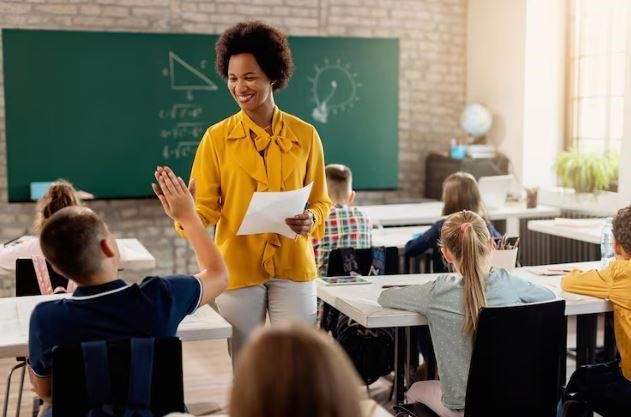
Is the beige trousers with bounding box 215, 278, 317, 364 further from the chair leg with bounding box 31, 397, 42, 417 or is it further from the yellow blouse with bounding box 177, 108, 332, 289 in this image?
the chair leg with bounding box 31, 397, 42, 417

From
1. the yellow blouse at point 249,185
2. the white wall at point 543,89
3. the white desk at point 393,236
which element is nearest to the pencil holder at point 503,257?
the yellow blouse at point 249,185

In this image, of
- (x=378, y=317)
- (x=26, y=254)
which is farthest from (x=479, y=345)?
(x=26, y=254)

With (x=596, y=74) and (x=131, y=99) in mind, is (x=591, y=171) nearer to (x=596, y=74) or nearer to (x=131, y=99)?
(x=596, y=74)

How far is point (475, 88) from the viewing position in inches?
291

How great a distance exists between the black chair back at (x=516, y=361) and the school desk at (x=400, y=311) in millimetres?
324

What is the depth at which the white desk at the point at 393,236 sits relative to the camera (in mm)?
4844

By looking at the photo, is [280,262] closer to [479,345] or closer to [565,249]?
Result: [479,345]

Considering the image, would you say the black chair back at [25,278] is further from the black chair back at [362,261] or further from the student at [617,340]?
the student at [617,340]

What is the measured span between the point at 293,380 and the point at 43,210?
2754mm

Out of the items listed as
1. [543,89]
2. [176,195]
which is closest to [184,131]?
[543,89]

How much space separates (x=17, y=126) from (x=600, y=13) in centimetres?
432

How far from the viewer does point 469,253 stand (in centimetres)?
279

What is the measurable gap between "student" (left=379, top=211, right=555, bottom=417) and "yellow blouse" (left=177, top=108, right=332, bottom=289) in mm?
396

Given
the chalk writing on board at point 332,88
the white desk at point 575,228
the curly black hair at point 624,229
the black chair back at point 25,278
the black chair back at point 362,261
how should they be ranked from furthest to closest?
Result: the chalk writing on board at point 332,88 → the white desk at point 575,228 → the black chair back at point 362,261 → the black chair back at point 25,278 → the curly black hair at point 624,229
